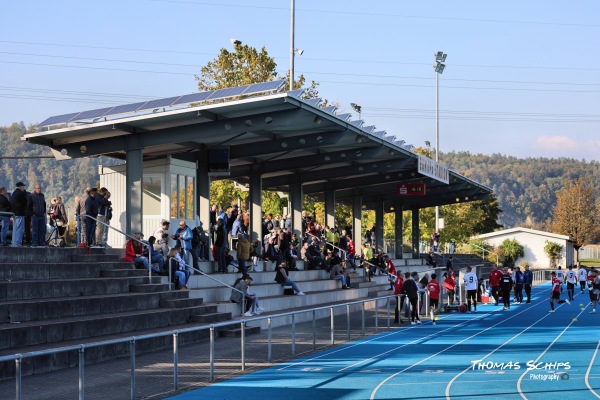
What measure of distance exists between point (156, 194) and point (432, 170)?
19.0m

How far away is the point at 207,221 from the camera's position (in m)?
32.9

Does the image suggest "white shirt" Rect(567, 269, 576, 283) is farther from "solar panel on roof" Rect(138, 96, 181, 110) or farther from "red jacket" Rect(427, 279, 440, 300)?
"solar panel on roof" Rect(138, 96, 181, 110)

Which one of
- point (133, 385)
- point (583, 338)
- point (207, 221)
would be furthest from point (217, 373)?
point (207, 221)

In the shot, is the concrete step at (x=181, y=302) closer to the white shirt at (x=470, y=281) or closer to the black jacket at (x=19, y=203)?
the black jacket at (x=19, y=203)

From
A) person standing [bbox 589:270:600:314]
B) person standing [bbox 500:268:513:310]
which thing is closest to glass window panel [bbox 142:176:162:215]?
person standing [bbox 500:268:513:310]

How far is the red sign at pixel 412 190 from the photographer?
5047 cm

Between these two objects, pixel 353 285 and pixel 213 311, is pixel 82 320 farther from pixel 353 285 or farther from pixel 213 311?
pixel 353 285

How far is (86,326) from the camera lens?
61.9ft

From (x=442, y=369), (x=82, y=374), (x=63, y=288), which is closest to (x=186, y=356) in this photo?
(x=82, y=374)

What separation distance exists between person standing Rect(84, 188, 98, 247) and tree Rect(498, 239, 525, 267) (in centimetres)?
7676

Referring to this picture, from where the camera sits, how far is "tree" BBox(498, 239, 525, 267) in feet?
323

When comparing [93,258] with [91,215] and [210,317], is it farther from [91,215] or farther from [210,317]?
[210,317]

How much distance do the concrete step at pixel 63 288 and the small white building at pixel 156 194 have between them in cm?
619

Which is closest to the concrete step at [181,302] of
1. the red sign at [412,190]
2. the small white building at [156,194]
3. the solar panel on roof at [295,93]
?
the small white building at [156,194]
